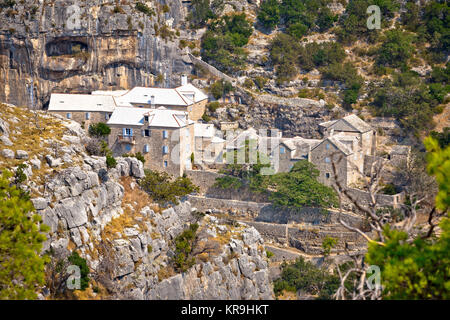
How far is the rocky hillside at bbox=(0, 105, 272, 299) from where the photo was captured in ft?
133

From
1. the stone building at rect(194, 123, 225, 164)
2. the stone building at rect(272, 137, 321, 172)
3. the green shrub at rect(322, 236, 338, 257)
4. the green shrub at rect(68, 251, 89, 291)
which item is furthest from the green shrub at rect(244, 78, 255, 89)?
the green shrub at rect(68, 251, 89, 291)

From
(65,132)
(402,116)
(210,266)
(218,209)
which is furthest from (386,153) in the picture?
(65,132)

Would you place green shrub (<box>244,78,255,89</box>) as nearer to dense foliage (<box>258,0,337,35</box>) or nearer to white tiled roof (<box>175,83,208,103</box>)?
white tiled roof (<box>175,83,208,103</box>)

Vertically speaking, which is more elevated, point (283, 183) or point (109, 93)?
point (109, 93)

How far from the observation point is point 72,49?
6812 centimetres

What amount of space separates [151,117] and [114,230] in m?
16.5

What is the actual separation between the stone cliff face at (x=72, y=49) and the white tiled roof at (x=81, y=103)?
169 inches

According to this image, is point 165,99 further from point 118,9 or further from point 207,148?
point 118,9

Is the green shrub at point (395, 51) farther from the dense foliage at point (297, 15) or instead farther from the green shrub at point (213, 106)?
the green shrub at point (213, 106)

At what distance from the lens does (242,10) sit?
8556cm

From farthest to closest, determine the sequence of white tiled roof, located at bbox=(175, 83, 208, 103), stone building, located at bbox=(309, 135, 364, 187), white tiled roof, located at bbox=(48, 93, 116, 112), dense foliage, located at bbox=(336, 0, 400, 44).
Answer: dense foliage, located at bbox=(336, 0, 400, 44)
white tiled roof, located at bbox=(175, 83, 208, 103)
white tiled roof, located at bbox=(48, 93, 116, 112)
stone building, located at bbox=(309, 135, 364, 187)

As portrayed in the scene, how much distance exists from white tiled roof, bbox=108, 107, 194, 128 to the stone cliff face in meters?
9.63

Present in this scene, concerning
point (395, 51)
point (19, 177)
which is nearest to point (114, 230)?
point (19, 177)

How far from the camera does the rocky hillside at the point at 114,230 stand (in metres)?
40.5
